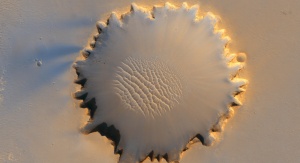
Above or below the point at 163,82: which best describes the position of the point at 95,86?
below

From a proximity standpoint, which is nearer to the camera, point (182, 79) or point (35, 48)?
point (182, 79)

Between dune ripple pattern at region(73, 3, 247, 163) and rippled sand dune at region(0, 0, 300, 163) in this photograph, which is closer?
dune ripple pattern at region(73, 3, 247, 163)

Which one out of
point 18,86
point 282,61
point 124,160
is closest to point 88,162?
point 124,160

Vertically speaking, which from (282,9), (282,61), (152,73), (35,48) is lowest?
(35,48)

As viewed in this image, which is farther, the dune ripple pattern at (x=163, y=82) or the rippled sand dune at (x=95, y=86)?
the rippled sand dune at (x=95, y=86)

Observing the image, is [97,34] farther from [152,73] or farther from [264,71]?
[264,71]

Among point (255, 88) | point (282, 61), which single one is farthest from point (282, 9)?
point (255, 88)

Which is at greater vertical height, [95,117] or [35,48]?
[35,48]
